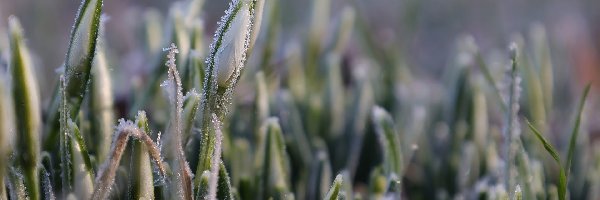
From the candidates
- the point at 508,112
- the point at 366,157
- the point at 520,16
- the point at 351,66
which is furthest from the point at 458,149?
the point at 520,16

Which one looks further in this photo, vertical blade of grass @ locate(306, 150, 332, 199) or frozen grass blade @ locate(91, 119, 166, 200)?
vertical blade of grass @ locate(306, 150, 332, 199)

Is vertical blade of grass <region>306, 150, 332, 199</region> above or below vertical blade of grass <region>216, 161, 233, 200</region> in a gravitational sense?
above

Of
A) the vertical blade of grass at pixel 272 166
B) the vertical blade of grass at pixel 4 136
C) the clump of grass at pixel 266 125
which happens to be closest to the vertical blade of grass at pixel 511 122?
the clump of grass at pixel 266 125

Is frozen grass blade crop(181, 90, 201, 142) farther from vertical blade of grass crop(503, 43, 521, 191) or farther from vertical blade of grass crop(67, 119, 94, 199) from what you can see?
vertical blade of grass crop(503, 43, 521, 191)

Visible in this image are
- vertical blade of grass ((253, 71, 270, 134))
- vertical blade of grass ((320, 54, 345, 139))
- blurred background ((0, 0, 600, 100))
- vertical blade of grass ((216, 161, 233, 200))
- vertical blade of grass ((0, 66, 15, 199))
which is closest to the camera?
vertical blade of grass ((0, 66, 15, 199))

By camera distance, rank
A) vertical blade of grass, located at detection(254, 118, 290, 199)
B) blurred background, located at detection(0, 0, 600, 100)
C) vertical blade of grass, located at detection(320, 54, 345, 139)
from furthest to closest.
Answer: blurred background, located at detection(0, 0, 600, 100) < vertical blade of grass, located at detection(320, 54, 345, 139) < vertical blade of grass, located at detection(254, 118, 290, 199)

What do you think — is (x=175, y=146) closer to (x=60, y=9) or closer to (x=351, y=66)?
(x=351, y=66)

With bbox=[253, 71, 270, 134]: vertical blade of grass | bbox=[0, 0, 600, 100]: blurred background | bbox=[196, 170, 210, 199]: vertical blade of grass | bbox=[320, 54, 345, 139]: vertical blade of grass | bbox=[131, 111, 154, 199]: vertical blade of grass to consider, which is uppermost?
bbox=[0, 0, 600, 100]: blurred background

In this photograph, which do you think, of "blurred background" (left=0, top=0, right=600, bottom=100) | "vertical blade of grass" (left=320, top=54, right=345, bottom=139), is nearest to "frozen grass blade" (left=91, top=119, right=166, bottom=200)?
"vertical blade of grass" (left=320, top=54, right=345, bottom=139)
